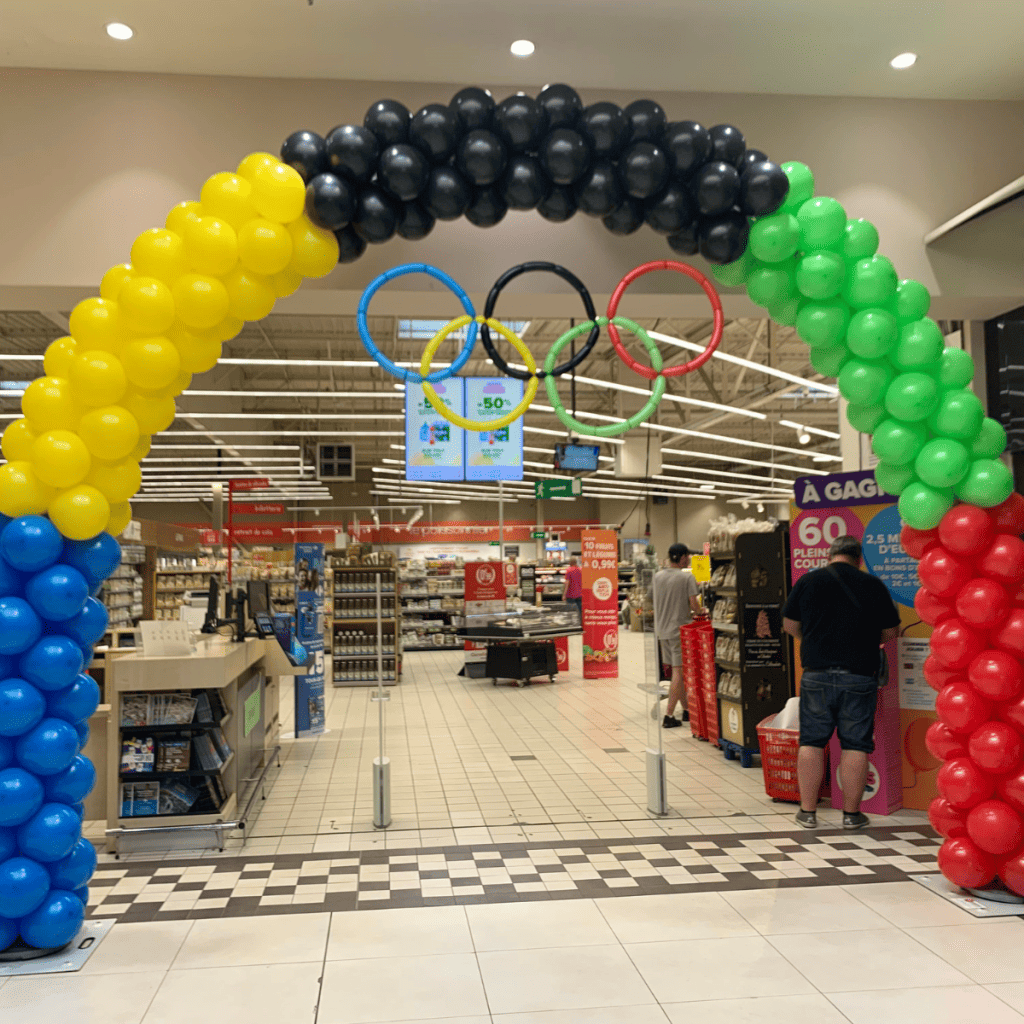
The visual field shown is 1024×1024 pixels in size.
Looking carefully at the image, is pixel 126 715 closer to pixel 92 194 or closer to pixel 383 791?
pixel 383 791

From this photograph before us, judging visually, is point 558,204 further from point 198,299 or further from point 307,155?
point 198,299

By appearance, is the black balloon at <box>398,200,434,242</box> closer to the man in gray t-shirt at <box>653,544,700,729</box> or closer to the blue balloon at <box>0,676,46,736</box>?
the blue balloon at <box>0,676,46,736</box>

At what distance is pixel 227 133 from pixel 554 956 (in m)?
4.48

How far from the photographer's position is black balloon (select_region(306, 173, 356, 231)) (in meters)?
3.79

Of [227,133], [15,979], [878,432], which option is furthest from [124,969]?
[227,133]

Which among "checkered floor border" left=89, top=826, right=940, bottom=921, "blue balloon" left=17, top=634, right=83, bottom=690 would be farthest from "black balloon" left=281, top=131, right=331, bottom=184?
"checkered floor border" left=89, top=826, right=940, bottom=921

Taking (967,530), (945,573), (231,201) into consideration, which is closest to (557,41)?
(231,201)

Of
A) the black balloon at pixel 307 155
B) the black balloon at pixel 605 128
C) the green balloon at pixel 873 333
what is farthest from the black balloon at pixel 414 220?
the green balloon at pixel 873 333

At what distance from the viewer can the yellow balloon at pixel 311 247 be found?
3898 mm

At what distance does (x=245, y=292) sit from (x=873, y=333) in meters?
2.70

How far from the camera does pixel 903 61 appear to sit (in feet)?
16.7

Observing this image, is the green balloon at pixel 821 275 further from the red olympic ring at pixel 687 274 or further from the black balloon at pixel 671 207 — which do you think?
the black balloon at pixel 671 207

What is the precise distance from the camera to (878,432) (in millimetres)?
4164

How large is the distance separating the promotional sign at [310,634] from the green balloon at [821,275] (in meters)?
6.06
